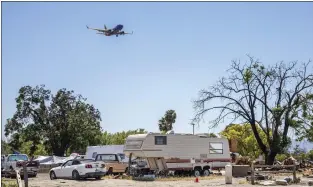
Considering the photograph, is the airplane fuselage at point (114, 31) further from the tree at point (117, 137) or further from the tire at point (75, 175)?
the tree at point (117, 137)

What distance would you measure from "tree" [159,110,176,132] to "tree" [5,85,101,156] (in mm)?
17236

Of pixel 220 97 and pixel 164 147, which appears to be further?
pixel 220 97

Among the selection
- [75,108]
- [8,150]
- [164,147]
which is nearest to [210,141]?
[164,147]

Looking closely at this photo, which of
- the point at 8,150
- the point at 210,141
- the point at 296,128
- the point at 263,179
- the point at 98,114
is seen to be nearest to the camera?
the point at 263,179

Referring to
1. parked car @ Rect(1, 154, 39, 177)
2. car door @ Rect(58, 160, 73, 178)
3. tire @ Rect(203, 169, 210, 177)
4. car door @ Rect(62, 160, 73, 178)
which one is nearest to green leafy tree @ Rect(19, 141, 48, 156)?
parked car @ Rect(1, 154, 39, 177)

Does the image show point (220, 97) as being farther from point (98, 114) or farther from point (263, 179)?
point (98, 114)

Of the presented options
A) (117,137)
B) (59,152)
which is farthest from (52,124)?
(117,137)

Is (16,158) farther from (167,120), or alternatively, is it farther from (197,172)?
(167,120)

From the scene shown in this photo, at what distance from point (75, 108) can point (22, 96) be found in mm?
6794

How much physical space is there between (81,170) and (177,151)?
6.32 m

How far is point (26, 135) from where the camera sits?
55.1 meters

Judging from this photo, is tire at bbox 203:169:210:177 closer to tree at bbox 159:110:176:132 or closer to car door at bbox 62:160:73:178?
car door at bbox 62:160:73:178

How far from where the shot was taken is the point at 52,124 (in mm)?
55969

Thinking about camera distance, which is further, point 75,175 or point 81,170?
point 75,175
